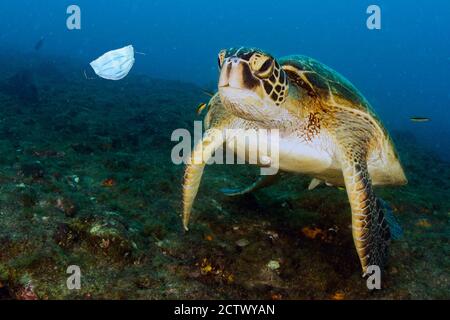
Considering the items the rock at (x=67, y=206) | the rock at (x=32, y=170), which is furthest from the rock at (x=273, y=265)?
the rock at (x=32, y=170)

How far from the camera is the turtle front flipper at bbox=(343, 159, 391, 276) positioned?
2895 mm

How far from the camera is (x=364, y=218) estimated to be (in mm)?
2930

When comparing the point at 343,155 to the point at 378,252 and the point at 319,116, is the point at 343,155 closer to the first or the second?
the point at 319,116

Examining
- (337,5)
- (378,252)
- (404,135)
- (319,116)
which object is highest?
(337,5)

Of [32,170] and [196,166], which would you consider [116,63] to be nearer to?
[32,170]

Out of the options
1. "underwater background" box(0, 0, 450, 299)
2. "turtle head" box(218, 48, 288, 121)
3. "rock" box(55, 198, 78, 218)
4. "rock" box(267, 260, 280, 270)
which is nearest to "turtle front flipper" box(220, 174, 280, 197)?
"underwater background" box(0, 0, 450, 299)

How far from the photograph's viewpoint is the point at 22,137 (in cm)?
641

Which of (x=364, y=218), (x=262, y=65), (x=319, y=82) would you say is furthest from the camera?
(x=319, y=82)

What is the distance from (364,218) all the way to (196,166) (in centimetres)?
169

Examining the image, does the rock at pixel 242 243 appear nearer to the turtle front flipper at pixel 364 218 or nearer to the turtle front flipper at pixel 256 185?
the turtle front flipper at pixel 256 185

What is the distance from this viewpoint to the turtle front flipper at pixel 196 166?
351cm

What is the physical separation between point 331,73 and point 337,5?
17075 cm

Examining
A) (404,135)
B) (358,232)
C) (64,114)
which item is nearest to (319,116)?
(358,232)

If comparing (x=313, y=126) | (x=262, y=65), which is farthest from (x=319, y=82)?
(x=262, y=65)
